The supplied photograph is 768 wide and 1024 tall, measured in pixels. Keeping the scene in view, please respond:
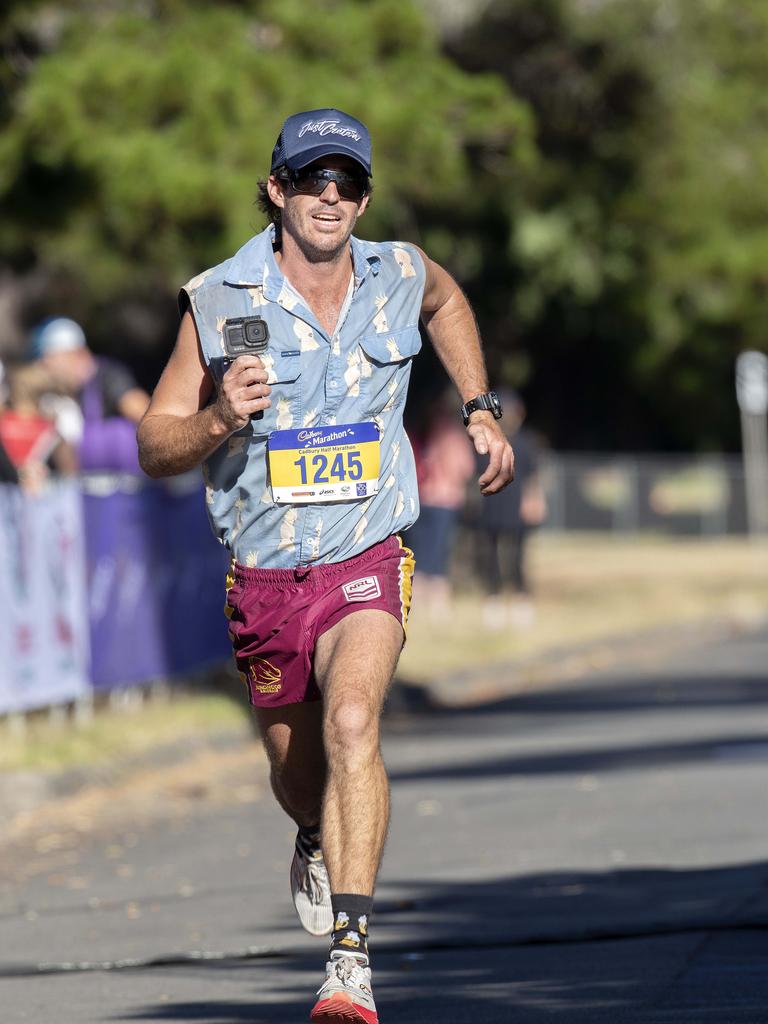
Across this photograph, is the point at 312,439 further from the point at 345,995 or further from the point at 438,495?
the point at 438,495

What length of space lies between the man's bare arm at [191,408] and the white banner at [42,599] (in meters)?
5.46

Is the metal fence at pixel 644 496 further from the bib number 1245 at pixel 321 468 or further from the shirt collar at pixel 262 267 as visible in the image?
the bib number 1245 at pixel 321 468

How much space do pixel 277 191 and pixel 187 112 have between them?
12.9 m

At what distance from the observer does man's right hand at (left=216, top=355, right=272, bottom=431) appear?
5508 mm

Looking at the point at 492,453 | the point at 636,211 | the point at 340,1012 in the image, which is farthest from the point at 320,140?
the point at 636,211

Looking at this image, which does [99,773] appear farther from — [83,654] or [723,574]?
[723,574]

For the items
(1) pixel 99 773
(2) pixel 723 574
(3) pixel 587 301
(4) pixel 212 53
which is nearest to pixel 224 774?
(1) pixel 99 773

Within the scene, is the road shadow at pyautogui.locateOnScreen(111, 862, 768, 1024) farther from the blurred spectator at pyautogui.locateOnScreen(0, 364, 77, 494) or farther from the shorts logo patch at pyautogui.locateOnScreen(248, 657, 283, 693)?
the blurred spectator at pyautogui.locateOnScreen(0, 364, 77, 494)

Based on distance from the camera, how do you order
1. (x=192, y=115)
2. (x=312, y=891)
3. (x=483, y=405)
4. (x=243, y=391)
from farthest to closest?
(x=192, y=115) → (x=312, y=891) → (x=483, y=405) → (x=243, y=391)

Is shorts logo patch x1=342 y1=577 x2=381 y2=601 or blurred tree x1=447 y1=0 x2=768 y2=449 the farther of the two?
blurred tree x1=447 y1=0 x2=768 y2=449

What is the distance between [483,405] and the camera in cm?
613

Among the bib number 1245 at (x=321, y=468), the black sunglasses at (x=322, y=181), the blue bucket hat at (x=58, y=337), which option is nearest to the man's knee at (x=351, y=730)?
the bib number 1245 at (x=321, y=468)

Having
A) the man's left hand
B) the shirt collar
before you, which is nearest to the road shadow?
the man's left hand

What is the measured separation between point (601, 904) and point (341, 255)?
8.31 feet
